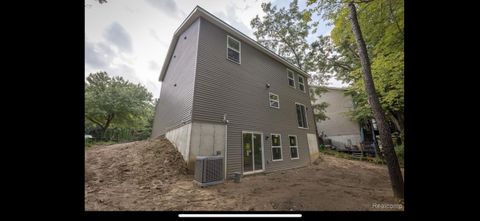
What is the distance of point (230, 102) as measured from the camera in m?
6.59

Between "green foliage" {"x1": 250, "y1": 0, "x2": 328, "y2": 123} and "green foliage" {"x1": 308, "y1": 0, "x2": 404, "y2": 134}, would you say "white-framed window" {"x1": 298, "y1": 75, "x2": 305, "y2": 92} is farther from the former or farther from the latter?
"green foliage" {"x1": 308, "y1": 0, "x2": 404, "y2": 134}

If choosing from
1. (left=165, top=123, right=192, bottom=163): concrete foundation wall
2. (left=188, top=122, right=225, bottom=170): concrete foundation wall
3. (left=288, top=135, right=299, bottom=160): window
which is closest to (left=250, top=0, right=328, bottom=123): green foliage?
(left=288, top=135, right=299, bottom=160): window

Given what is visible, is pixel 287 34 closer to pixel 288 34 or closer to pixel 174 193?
pixel 288 34

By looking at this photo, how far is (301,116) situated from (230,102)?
5976 mm

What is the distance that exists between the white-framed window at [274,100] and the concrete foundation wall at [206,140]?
357 cm

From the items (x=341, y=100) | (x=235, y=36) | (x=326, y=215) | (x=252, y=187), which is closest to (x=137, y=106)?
(x=235, y=36)

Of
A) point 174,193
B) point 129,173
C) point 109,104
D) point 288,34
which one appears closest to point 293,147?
point 174,193
